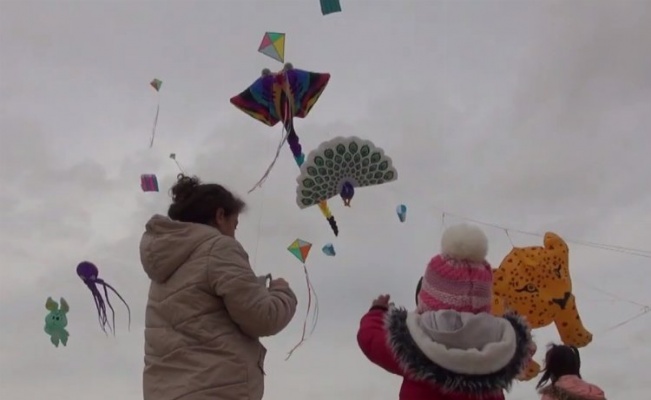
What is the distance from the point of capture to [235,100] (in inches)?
243

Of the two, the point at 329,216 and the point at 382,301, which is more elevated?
the point at 329,216

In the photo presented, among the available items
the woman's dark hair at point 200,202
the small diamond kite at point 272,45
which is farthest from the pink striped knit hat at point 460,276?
the small diamond kite at point 272,45

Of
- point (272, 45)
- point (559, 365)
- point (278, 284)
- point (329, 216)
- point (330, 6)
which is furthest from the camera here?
point (329, 216)

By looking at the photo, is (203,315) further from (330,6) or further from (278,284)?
(330,6)

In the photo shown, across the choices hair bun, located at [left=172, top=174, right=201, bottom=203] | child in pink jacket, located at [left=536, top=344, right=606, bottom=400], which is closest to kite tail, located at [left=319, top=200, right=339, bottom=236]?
child in pink jacket, located at [left=536, top=344, right=606, bottom=400]

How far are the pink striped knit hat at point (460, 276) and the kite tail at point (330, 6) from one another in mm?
3340

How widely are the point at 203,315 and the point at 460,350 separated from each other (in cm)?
74

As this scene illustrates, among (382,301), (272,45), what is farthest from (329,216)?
(382,301)

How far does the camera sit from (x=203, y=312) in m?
2.22

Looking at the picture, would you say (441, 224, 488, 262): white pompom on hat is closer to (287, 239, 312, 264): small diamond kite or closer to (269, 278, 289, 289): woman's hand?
(269, 278, 289, 289): woman's hand

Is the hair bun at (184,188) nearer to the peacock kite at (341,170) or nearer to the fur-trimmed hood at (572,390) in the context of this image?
the fur-trimmed hood at (572,390)

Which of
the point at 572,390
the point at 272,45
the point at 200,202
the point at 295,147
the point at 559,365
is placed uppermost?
the point at 272,45

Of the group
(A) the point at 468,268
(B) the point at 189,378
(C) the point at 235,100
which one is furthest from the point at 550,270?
(B) the point at 189,378

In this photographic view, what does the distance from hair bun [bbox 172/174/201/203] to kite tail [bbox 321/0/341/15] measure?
3.15m
